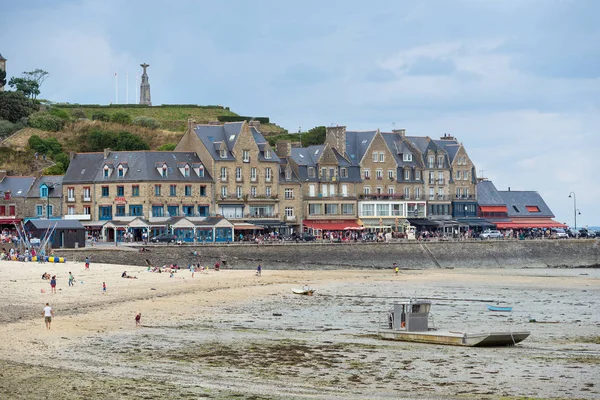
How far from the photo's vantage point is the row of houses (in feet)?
304

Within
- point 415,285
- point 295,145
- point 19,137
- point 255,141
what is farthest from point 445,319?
point 19,137

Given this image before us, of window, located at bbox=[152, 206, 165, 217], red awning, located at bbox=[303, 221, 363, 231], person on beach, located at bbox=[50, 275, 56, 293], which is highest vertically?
window, located at bbox=[152, 206, 165, 217]

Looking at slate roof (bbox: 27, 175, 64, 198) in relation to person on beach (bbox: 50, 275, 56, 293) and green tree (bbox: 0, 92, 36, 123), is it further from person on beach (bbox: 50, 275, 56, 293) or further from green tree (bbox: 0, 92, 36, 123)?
green tree (bbox: 0, 92, 36, 123)

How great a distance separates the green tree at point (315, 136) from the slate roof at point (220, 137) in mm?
33201

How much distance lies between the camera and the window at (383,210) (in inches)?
4235

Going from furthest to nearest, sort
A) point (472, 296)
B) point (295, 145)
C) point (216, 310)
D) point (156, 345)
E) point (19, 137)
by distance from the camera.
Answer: point (19, 137), point (295, 145), point (472, 296), point (216, 310), point (156, 345)

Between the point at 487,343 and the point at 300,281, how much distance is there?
3175cm

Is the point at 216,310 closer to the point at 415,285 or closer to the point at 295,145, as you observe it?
the point at 415,285

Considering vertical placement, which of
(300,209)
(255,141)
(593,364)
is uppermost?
(255,141)

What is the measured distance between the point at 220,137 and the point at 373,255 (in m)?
20.0

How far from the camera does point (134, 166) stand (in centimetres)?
9306

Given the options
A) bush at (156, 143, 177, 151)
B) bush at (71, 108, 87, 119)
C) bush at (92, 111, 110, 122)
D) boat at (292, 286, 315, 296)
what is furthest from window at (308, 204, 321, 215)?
bush at (71, 108, 87, 119)

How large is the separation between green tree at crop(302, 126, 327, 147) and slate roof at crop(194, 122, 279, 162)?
33201 mm

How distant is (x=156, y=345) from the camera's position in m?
37.2
